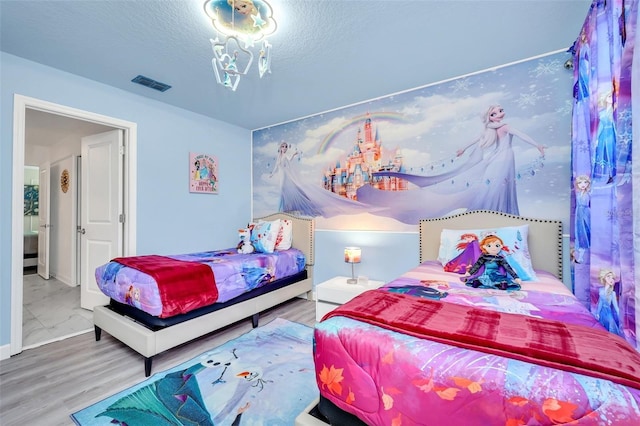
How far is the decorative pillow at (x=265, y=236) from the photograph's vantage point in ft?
11.4

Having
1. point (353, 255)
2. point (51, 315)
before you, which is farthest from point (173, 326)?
point (51, 315)

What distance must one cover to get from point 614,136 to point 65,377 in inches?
152

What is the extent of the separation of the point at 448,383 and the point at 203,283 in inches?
80.6

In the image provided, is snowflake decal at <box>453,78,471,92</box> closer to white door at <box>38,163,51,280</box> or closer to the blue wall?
the blue wall

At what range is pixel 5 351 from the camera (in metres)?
2.29

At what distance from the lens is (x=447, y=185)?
2.92 meters

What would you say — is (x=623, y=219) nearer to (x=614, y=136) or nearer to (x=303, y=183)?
(x=614, y=136)

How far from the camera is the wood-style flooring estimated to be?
5.54 ft

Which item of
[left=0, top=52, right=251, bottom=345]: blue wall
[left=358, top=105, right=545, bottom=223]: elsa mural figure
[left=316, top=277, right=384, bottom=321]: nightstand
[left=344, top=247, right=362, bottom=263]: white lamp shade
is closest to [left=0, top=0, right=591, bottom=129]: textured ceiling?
[left=0, top=52, right=251, bottom=345]: blue wall

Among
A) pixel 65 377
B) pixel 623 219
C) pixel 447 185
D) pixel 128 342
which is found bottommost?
pixel 65 377

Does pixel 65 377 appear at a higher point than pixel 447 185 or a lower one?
lower

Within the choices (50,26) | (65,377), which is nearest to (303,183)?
(50,26)

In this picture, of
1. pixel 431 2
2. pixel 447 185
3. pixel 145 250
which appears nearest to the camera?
pixel 431 2

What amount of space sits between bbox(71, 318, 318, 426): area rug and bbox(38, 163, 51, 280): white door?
506cm
